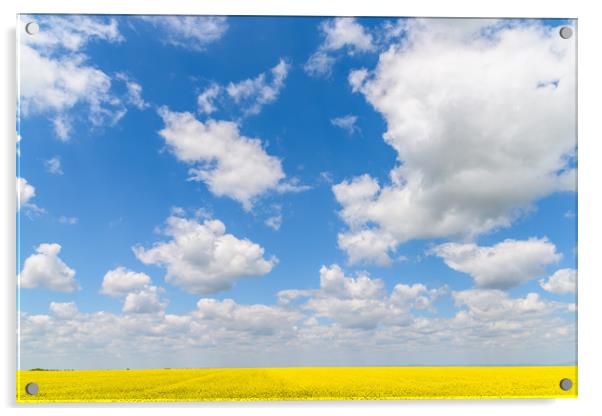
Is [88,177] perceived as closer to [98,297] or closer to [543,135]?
[98,297]

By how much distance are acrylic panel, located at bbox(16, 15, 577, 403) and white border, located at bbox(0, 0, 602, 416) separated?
121 millimetres

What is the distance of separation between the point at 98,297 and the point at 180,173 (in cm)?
158

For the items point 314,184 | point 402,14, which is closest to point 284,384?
point 314,184

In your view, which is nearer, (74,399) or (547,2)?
(74,399)

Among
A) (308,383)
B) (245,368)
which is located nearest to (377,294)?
(308,383)

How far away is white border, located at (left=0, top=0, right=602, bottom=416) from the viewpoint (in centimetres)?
635

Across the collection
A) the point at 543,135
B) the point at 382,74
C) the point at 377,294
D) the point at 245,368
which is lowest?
the point at 245,368

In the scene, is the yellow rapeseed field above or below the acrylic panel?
below

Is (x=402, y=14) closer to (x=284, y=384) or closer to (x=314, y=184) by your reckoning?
(x=314, y=184)

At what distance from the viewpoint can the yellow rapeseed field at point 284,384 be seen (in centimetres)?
633

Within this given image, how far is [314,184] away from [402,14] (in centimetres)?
210

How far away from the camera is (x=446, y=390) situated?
6.57 metres

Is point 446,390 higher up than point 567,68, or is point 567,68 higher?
point 567,68

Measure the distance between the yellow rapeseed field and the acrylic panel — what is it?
0.08ft
